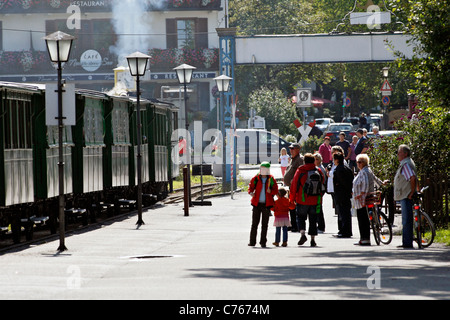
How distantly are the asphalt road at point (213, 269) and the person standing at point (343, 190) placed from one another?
394 millimetres

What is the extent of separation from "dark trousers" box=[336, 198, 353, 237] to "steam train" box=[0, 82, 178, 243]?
212 inches

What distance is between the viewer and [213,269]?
1462cm

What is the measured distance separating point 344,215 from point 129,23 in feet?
142

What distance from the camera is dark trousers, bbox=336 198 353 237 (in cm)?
2103

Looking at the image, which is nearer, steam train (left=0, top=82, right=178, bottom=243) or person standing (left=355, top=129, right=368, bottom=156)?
steam train (left=0, top=82, right=178, bottom=243)

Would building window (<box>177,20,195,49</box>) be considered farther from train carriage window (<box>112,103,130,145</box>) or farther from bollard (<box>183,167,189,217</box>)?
bollard (<box>183,167,189,217</box>)

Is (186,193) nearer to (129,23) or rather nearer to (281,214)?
(281,214)

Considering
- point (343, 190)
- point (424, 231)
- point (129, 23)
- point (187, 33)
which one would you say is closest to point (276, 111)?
point (187, 33)

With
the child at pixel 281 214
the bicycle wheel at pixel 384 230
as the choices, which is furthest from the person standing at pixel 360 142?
the child at pixel 281 214

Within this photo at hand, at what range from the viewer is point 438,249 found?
1798cm

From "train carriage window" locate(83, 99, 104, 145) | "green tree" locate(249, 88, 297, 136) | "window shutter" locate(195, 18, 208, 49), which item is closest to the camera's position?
"train carriage window" locate(83, 99, 104, 145)

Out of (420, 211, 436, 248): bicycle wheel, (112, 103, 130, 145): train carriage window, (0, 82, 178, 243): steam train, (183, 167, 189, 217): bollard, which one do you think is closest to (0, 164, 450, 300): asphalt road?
(420, 211, 436, 248): bicycle wheel

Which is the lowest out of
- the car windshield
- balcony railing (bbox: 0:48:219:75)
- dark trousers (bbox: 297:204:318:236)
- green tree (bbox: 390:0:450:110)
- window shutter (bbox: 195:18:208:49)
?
dark trousers (bbox: 297:204:318:236)
